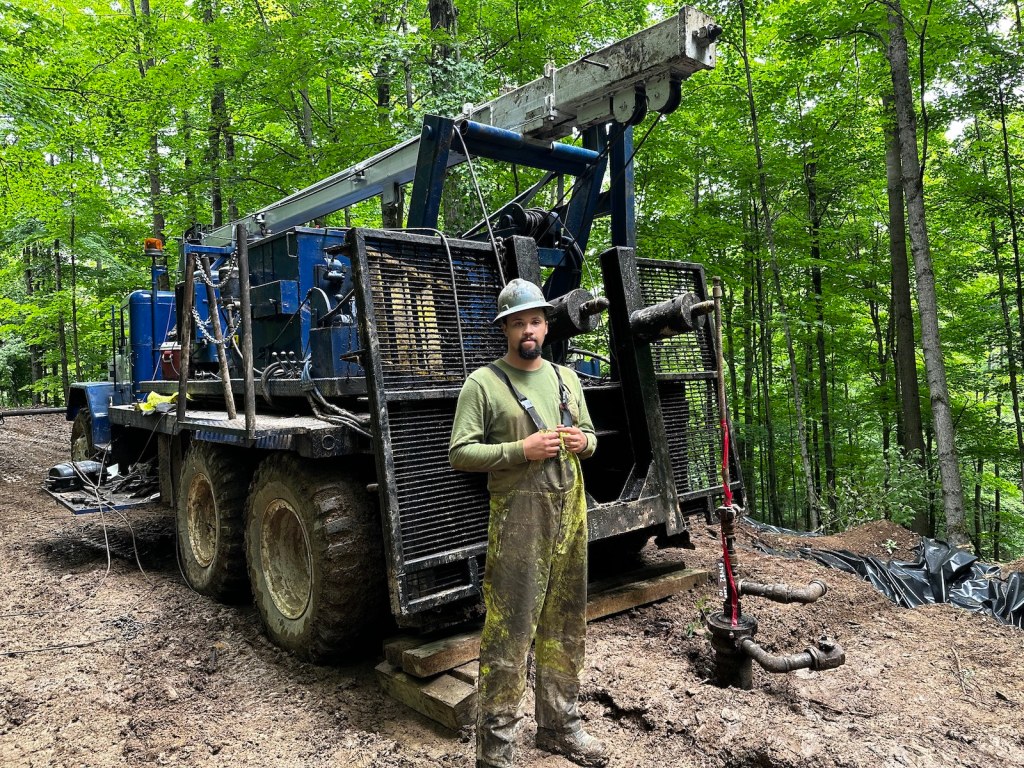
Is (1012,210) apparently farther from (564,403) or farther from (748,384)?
(564,403)

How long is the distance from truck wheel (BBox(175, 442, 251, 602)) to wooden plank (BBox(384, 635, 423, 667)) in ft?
5.84

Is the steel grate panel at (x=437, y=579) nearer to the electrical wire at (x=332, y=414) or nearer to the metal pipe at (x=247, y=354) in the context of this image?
the electrical wire at (x=332, y=414)

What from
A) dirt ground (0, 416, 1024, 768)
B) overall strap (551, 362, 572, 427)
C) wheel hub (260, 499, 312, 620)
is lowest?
dirt ground (0, 416, 1024, 768)

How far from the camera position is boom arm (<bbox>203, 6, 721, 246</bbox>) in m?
4.11

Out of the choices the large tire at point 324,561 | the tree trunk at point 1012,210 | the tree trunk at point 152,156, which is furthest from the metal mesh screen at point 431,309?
the tree trunk at point 152,156

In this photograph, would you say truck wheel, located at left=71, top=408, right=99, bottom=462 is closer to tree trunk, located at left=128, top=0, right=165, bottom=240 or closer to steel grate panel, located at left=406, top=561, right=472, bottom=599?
tree trunk, located at left=128, top=0, right=165, bottom=240

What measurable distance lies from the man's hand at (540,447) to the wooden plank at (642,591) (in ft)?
6.14

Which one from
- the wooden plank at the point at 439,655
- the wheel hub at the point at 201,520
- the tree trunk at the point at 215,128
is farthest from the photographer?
the tree trunk at the point at 215,128

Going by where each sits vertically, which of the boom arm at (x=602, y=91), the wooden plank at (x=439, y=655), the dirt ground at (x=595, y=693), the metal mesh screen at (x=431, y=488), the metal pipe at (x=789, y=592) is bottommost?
the dirt ground at (x=595, y=693)

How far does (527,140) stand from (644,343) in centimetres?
184

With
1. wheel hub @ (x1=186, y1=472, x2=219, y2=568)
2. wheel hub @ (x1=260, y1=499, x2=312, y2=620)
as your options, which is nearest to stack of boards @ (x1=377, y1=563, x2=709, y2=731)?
wheel hub @ (x1=260, y1=499, x2=312, y2=620)

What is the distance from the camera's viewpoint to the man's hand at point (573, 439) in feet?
9.12

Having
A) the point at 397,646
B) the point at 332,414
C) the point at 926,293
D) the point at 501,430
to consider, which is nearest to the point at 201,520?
the point at 332,414

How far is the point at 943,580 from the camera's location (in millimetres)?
5098
